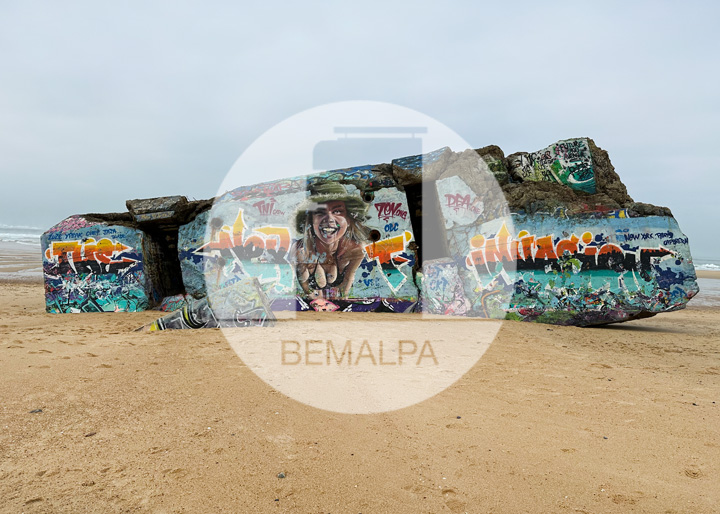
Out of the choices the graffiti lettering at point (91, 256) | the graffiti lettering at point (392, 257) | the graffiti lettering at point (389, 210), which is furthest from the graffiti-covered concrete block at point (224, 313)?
the graffiti lettering at point (91, 256)

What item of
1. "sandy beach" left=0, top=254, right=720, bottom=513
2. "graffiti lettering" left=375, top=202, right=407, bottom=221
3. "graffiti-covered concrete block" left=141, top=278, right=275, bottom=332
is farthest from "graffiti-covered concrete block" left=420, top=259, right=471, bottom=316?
"sandy beach" left=0, top=254, right=720, bottom=513

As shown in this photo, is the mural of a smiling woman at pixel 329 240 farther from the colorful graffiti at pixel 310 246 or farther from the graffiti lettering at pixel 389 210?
the graffiti lettering at pixel 389 210

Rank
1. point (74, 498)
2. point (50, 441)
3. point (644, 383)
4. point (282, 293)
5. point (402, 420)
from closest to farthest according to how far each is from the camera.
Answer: point (74, 498) → point (50, 441) → point (402, 420) → point (644, 383) → point (282, 293)

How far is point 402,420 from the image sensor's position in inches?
119

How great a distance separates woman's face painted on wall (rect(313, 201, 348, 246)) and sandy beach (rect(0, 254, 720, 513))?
5.21 meters

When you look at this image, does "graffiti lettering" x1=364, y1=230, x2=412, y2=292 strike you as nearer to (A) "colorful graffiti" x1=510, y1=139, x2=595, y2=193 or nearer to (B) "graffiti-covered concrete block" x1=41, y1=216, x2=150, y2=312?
(A) "colorful graffiti" x1=510, y1=139, x2=595, y2=193

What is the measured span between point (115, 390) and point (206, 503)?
5.88 feet

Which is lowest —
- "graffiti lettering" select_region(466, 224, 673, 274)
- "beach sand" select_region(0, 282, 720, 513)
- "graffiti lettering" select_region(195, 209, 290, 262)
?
"beach sand" select_region(0, 282, 720, 513)

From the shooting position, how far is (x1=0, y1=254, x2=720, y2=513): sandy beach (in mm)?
2068

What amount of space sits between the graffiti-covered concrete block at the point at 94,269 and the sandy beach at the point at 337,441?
17.6ft

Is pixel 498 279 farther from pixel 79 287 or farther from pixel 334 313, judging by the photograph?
pixel 79 287

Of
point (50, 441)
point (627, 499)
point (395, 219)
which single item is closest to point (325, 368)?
point (50, 441)

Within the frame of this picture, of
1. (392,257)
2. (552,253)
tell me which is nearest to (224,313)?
(392,257)

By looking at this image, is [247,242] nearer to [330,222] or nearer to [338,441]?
[330,222]
